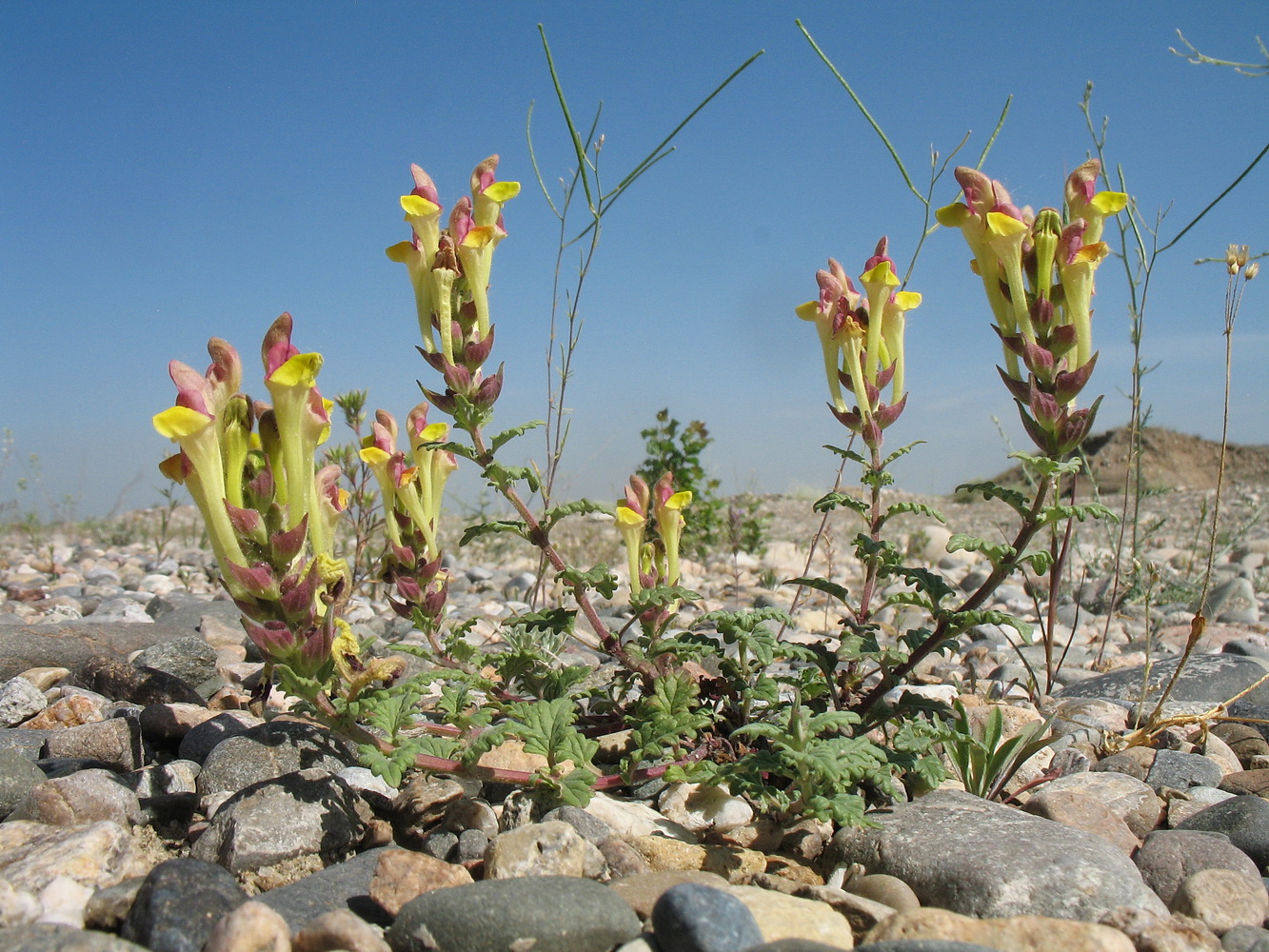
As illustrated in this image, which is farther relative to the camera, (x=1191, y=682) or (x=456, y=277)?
(x=1191, y=682)

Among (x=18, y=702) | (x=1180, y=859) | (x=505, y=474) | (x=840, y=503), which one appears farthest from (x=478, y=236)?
(x=1180, y=859)

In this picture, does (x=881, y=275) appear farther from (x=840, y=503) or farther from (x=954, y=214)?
(x=840, y=503)

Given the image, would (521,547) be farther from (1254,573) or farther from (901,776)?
(901,776)

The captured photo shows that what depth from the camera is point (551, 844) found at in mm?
2412

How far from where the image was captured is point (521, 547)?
12.4 meters

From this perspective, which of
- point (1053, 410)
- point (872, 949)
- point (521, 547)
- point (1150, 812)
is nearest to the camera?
point (872, 949)

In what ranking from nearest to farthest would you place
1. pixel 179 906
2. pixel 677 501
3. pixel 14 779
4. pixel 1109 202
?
1. pixel 179 906
2. pixel 1109 202
3. pixel 14 779
4. pixel 677 501

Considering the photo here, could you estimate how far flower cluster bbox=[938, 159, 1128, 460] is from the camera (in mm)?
2588

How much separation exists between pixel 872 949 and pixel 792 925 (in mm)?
243

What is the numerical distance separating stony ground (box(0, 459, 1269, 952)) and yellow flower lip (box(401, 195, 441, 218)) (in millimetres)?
1844

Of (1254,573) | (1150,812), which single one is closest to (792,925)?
(1150,812)

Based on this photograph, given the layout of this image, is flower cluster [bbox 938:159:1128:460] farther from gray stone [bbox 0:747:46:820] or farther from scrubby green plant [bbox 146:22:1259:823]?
gray stone [bbox 0:747:46:820]

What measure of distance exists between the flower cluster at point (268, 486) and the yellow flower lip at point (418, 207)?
97 cm

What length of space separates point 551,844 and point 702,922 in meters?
0.56
